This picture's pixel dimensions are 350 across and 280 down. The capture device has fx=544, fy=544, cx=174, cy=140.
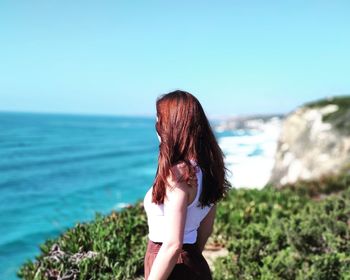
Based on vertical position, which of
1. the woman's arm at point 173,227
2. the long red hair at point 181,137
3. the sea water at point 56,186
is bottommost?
the sea water at point 56,186

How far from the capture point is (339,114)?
27391 millimetres

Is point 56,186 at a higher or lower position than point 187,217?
lower

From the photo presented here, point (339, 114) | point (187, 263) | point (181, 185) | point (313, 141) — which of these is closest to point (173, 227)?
point (181, 185)

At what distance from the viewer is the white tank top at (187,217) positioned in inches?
124

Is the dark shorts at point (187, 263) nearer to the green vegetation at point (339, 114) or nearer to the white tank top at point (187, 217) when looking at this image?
the white tank top at point (187, 217)

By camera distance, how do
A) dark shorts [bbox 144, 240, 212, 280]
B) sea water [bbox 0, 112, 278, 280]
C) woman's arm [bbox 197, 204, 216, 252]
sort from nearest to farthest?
dark shorts [bbox 144, 240, 212, 280] < woman's arm [bbox 197, 204, 216, 252] < sea water [bbox 0, 112, 278, 280]

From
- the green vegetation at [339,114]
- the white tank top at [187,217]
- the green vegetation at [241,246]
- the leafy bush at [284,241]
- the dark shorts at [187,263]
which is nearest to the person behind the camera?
the white tank top at [187,217]

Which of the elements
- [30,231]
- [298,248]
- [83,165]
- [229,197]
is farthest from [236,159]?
[298,248]

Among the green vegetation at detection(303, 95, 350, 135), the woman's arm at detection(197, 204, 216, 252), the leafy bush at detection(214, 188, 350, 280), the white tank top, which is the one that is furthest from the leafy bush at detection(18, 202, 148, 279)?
the green vegetation at detection(303, 95, 350, 135)

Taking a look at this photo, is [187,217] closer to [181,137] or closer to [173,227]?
[173,227]

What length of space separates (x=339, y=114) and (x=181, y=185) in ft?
84.6

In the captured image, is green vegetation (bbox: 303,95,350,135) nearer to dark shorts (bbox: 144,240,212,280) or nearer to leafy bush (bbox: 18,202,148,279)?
leafy bush (bbox: 18,202,148,279)

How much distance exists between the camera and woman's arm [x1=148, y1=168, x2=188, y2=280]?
298 centimetres

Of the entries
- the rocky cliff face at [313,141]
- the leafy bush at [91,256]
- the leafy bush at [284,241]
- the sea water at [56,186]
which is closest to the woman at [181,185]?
the leafy bush at [91,256]
